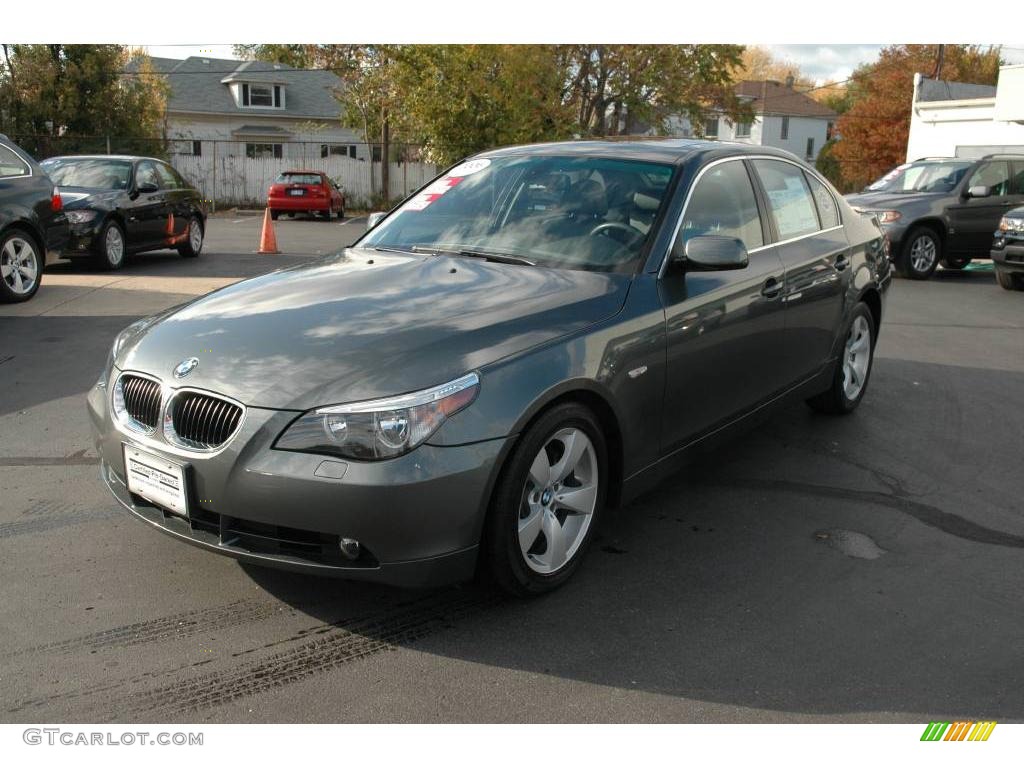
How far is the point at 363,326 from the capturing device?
11.2ft

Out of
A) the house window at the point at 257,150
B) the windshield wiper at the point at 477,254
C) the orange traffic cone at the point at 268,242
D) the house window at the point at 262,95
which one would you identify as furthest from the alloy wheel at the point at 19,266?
the house window at the point at 262,95

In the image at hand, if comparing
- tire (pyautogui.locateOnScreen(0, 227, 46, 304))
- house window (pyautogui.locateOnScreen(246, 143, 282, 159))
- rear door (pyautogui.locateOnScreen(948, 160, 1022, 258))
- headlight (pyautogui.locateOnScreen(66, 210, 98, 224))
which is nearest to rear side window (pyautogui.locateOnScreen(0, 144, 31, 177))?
tire (pyautogui.locateOnScreen(0, 227, 46, 304))

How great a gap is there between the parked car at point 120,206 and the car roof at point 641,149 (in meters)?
8.80

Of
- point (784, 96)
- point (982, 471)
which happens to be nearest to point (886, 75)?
point (784, 96)

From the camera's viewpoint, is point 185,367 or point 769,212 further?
point 769,212

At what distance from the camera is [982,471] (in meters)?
5.22

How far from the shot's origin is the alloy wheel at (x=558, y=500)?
342 centimetres

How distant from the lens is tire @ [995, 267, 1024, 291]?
12809 mm

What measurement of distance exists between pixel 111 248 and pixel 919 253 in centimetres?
1140

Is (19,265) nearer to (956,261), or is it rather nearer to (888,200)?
(888,200)

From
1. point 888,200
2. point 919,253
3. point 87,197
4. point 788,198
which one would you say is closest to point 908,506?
point 788,198

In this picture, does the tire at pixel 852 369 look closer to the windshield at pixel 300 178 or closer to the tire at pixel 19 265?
the tire at pixel 19 265

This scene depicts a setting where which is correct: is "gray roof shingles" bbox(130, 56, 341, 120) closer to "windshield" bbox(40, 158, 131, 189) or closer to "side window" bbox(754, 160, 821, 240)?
"windshield" bbox(40, 158, 131, 189)
